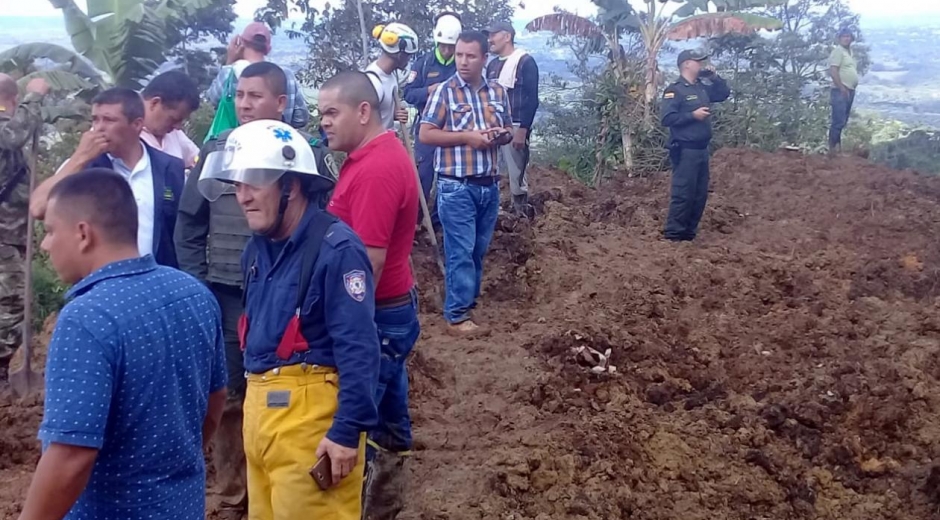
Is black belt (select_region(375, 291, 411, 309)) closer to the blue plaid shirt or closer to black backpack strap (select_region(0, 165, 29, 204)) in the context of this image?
the blue plaid shirt

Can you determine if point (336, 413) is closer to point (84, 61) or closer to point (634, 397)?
point (634, 397)

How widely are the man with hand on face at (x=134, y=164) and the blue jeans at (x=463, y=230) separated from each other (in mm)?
2388

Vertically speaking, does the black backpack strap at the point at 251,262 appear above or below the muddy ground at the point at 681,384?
above

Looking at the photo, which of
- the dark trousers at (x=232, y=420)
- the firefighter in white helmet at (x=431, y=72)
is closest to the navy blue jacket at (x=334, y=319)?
the dark trousers at (x=232, y=420)

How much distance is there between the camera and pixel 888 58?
24969mm

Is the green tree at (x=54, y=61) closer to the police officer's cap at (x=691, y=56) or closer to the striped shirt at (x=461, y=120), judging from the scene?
the striped shirt at (x=461, y=120)

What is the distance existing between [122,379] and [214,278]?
1.51 m

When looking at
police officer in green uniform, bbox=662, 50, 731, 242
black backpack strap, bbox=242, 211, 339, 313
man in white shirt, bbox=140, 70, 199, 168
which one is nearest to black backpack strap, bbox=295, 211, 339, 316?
black backpack strap, bbox=242, 211, 339, 313

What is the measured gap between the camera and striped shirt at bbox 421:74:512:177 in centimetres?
615

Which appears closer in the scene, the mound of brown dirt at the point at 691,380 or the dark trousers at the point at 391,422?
the dark trousers at the point at 391,422

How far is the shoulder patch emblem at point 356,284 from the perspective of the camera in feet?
9.39

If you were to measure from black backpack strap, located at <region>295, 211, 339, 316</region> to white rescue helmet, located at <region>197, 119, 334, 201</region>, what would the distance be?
0.16 meters

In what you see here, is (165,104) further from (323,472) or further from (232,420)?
(323,472)

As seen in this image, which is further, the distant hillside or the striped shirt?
the distant hillside
